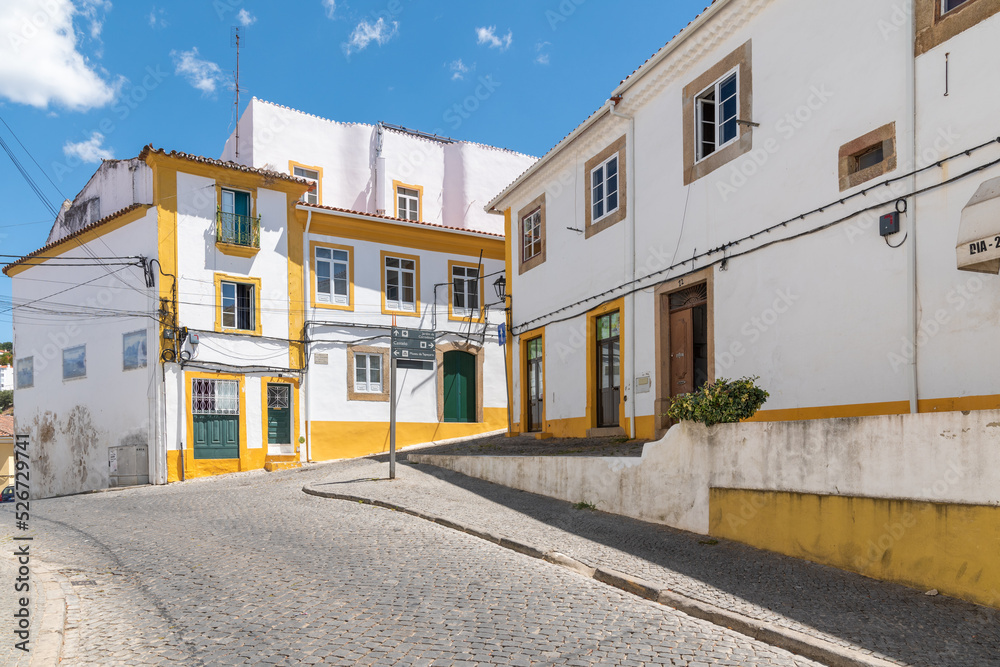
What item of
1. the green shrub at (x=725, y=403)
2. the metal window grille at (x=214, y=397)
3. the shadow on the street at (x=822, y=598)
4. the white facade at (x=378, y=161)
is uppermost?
the white facade at (x=378, y=161)

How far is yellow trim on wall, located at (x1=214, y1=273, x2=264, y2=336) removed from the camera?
21.0 metres

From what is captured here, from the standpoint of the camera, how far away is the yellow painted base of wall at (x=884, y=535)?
6.25 m

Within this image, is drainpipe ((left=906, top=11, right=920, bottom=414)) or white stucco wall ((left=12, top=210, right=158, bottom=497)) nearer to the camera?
drainpipe ((left=906, top=11, right=920, bottom=414))

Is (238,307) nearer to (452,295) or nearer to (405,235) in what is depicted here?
(405,235)

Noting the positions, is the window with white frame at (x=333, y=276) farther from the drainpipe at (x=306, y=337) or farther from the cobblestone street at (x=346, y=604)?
the cobblestone street at (x=346, y=604)

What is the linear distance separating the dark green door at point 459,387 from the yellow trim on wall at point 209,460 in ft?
19.3

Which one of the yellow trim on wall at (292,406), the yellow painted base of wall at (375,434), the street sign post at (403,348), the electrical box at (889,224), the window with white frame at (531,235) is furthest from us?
the yellow painted base of wall at (375,434)

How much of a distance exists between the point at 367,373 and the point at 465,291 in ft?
13.5

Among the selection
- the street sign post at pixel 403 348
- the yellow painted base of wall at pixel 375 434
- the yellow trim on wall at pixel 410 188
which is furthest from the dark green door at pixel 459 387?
the street sign post at pixel 403 348

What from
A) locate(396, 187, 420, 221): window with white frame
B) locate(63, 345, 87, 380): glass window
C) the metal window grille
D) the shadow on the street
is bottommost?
the shadow on the street

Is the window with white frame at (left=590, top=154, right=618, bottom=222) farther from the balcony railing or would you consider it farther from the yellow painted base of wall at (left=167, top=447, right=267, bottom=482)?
the yellow painted base of wall at (left=167, top=447, right=267, bottom=482)

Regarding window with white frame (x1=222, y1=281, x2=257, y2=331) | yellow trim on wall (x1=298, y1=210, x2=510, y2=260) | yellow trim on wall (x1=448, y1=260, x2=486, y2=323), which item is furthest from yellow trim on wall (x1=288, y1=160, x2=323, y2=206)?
window with white frame (x1=222, y1=281, x2=257, y2=331)

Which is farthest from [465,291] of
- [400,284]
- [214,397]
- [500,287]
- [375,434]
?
[214,397]

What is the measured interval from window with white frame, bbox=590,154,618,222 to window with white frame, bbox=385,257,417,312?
951 centimetres
